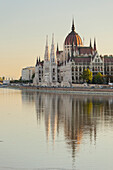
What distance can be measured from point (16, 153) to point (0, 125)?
446 inches

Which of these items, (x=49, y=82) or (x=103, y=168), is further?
(x=49, y=82)

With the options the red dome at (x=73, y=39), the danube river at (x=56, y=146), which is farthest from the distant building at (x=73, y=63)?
the danube river at (x=56, y=146)

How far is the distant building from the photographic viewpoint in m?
158

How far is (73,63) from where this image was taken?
161125 mm

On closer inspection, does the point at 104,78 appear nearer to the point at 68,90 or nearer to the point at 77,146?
the point at 68,90

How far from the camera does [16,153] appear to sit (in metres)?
20.3

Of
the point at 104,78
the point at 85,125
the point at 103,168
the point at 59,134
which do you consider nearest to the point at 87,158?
the point at 103,168

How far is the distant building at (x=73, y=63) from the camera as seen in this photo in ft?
520

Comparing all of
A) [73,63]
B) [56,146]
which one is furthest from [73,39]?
Result: [56,146]

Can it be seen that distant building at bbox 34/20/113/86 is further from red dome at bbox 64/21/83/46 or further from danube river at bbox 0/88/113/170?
danube river at bbox 0/88/113/170

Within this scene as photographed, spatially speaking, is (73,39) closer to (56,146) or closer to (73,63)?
(73,63)

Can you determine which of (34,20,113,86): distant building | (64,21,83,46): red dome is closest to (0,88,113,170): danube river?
(34,20,113,86): distant building

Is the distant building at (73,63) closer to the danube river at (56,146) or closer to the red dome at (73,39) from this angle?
the red dome at (73,39)

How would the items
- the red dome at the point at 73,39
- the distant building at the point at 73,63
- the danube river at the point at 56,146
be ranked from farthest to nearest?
the red dome at the point at 73,39, the distant building at the point at 73,63, the danube river at the point at 56,146
